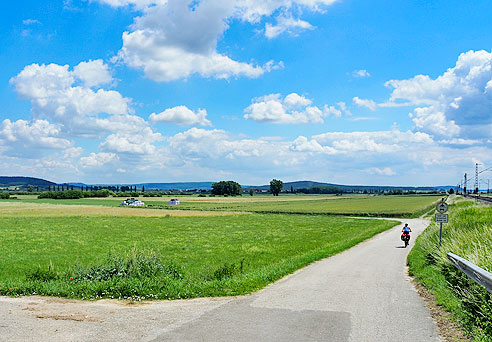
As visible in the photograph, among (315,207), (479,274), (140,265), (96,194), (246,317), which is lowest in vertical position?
(315,207)

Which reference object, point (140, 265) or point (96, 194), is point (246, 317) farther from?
point (96, 194)

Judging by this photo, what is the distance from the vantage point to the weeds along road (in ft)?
26.1

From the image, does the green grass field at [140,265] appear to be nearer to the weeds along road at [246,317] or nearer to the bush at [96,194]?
the weeds along road at [246,317]

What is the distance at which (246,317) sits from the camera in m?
9.29

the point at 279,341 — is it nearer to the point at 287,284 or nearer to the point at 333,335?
the point at 333,335

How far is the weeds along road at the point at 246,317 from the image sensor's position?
796cm

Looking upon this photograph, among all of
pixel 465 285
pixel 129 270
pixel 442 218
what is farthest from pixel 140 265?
pixel 442 218

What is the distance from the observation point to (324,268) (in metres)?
17.7

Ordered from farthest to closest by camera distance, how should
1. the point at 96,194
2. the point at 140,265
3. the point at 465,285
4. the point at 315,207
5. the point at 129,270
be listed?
the point at 96,194
the point at 315,207
the point at 140,265
the point at 129,270
the point at 465,285

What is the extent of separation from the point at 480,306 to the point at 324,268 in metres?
9.68

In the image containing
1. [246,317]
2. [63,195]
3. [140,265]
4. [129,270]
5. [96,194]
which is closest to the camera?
[246,317]

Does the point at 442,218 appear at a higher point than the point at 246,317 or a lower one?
higher

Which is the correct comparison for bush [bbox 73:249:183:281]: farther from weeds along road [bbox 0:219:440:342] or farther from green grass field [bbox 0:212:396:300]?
weeds along road [bbox 0:219:440:342]

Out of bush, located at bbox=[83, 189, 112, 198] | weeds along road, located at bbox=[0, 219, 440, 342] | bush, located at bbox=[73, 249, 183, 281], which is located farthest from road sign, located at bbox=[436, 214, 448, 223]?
bush, located at bbox=[83, 189, 112, 198]
